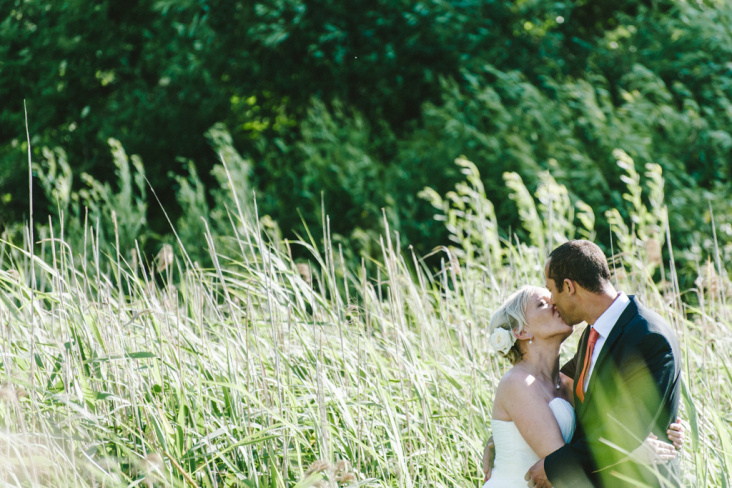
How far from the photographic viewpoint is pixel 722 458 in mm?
2984

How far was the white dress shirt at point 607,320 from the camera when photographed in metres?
2.50

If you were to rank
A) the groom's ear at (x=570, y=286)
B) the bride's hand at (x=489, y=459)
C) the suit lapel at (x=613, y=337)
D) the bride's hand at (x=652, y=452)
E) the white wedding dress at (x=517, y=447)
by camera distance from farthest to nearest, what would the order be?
the bride's hand at (x=489, y=459), the white wedding dress at (x=517, y=447), the groom's ear at (x=570, y=286), the suit lapel at (x=613, y=337), the bride's hand at (x=652, y=452)

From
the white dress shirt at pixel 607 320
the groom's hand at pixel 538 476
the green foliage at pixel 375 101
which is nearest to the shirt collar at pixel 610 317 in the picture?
the white dress shirt at pixel 607 320

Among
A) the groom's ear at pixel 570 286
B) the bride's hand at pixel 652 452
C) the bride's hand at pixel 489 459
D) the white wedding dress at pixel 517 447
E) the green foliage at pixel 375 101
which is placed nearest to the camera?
the bride's hand at pixel 652 452

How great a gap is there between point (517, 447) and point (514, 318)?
433mm

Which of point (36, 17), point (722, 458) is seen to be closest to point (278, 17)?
point (36, 17)

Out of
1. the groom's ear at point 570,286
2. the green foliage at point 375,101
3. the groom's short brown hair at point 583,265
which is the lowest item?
the green foliage at point 375,101

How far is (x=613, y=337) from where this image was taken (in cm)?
243

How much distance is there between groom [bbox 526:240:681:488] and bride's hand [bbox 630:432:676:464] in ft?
Answer: 0.08

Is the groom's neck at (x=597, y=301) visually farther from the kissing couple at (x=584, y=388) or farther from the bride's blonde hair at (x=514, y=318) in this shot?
the bride's blonde hair at (x=514, y=318)

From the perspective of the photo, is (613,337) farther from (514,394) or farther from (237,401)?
(237,401)

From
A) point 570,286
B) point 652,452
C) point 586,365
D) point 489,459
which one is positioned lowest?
point 489,459

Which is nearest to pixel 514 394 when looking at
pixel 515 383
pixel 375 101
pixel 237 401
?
pixel 515 383

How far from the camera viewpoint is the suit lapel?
2.42 meters
